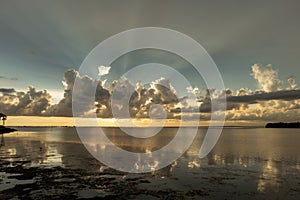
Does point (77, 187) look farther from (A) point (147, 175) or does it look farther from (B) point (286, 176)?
(B) point (286, 176)

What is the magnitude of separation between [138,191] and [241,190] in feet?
34.7

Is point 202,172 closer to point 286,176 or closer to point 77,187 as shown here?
point 286,176

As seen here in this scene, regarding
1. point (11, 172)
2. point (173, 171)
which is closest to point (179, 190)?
point (173, 171)

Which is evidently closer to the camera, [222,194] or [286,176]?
[222,194]

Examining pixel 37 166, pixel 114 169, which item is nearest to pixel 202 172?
pixel 114 169

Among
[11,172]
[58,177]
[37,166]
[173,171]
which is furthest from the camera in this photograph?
[37,166]

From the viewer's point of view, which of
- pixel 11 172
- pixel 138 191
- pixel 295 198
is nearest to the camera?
pixel 295 198

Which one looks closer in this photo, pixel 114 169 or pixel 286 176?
pixel 286 176

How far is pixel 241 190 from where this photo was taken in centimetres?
2569

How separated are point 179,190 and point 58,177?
1512 cm

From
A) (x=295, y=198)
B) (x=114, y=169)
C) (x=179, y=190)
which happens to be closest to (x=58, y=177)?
(x=114, y=169)

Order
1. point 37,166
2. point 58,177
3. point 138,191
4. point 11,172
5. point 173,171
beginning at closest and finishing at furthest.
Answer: point 138,191, point 58,177, point 11,172, point 173,171, point 37,166

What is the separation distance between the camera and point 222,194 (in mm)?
24125

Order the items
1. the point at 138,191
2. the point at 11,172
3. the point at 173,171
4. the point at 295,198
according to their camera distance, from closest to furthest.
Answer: the point at 295,198 < the point at 138,191 < the point at 11,172 < the point at 173,171
